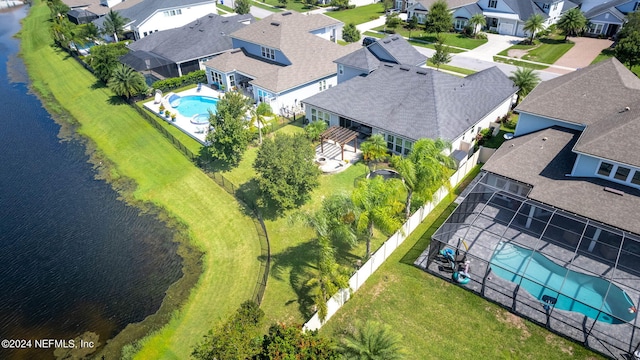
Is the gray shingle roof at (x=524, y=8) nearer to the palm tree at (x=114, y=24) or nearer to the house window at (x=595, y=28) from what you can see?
the house window at (x=595, y=28)

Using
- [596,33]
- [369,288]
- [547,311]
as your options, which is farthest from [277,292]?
[596,33]

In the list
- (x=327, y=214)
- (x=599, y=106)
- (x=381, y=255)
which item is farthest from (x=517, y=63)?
(x=327, y=214)

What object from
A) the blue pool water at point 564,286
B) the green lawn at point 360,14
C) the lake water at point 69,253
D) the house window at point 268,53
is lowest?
the lake water at point 69,253

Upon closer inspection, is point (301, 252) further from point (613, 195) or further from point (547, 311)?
point (613, 195)

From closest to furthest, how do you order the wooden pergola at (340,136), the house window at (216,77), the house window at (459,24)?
the wooden pergola at (340,136)
the house window at (216,77)
the house window at (459,24)

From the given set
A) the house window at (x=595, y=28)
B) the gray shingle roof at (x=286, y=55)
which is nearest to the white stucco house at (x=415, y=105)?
the gray shingle roof at (x=286, y=55)

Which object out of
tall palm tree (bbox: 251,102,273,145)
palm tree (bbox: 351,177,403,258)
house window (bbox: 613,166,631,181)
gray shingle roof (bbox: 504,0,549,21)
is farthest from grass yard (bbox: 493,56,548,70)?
palm tree (bbox: 351,177,403,258)

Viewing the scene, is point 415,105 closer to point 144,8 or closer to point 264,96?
point 264,96

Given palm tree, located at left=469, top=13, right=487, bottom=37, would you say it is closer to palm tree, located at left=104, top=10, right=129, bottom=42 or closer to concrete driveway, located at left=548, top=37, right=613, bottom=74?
concrete driveway, located at left=548, top=37, right=613, bottom=74
